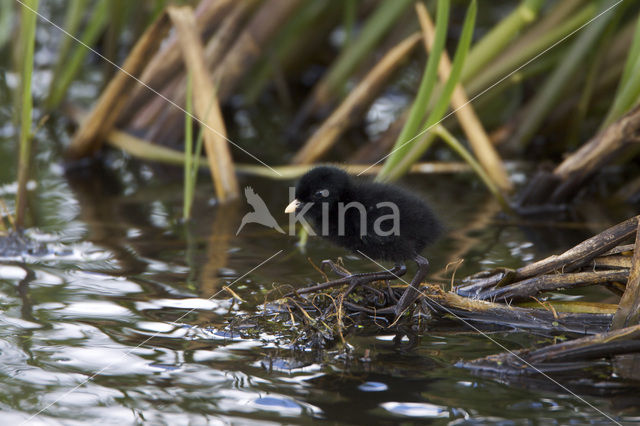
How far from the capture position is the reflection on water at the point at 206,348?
2.51 meters

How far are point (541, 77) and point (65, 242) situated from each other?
4971mm

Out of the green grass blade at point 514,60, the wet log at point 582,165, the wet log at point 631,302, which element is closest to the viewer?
the wet log at point 631,302

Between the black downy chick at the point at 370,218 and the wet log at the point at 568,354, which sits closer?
the wet log at the point at 568,354

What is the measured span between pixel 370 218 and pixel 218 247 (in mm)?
1444

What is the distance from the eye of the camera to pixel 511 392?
8.52 ft

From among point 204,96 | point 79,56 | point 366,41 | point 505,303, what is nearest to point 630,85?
point 505,303

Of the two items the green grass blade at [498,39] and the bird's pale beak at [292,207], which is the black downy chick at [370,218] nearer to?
the bird's pale beak at [292,207]

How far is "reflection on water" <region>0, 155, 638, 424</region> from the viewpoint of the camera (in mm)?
2506

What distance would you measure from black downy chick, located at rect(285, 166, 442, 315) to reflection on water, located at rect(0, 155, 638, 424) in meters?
0.35

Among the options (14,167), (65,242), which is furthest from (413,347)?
(14,167)

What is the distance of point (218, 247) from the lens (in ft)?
14.4

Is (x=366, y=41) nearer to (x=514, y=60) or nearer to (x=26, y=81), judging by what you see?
(x=514, y=60)

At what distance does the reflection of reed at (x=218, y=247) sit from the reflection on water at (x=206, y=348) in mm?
16

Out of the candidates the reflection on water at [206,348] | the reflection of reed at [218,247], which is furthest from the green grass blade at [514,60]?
the reflection of reed at [218,247]
